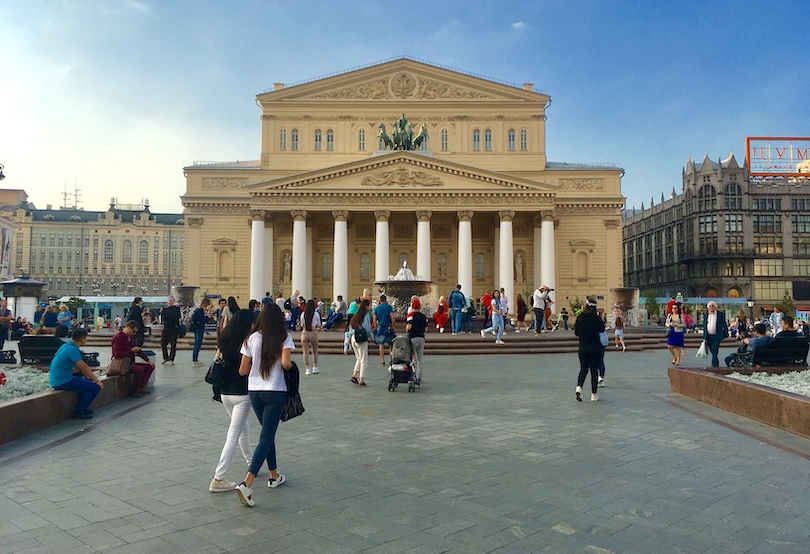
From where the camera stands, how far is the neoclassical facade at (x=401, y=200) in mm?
44125

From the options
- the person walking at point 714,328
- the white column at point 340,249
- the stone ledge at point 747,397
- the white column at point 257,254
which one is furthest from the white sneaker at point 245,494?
the white column at point 257,254

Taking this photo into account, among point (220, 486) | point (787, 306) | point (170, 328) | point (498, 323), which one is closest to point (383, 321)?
point (170, 328)

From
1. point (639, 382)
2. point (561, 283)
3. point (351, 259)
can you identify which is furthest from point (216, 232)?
point (639, 382)

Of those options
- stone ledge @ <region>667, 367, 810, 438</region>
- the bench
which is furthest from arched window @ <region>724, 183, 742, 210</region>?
the bench

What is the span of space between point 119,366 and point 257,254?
1344 inches

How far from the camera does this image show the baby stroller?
12.0 meters

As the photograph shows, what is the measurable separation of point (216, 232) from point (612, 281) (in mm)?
32494

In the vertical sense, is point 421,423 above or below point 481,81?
below

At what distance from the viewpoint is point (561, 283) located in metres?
49.2

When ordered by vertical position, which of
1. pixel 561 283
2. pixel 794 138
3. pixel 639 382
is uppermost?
pixel 794 138

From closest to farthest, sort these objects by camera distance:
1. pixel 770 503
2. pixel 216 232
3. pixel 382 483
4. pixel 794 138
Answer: pixel 770 503
pixel 382 483
pixel 216 232
pixel 794 138

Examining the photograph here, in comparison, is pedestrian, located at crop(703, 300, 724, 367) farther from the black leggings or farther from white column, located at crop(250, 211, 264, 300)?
white column, located at crop(250, 211, 264, 300)

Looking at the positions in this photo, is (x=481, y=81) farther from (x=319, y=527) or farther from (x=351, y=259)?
(x=319, y=527)

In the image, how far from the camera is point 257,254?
146 feet
